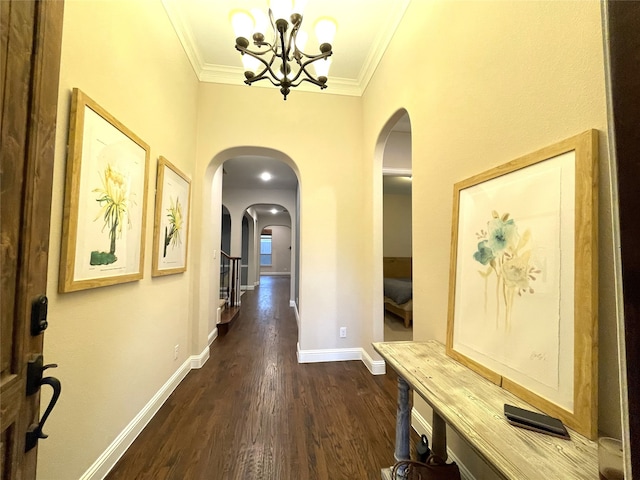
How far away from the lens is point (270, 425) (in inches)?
74.3

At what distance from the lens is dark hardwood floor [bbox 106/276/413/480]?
5.00 feet

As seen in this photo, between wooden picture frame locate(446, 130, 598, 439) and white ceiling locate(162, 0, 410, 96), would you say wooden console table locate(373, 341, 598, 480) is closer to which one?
wooden picture frame locate(446, 130, 598, 439)

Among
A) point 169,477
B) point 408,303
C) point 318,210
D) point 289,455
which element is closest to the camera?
point 169,477

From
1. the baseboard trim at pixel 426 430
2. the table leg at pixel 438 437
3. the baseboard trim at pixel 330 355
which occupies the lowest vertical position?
the baseboard trim at pixel 330 355

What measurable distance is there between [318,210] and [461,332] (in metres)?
2.03

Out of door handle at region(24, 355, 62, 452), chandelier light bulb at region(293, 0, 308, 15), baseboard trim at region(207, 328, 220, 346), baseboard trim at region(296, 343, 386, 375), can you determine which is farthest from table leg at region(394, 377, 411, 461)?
baseboard trim at region(207, 328, 220, 346)

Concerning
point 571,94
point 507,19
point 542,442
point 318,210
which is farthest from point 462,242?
point 318,210

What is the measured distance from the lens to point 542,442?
74 cm

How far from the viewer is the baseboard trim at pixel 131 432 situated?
141 cm

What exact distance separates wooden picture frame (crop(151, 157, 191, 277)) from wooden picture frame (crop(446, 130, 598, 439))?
2063mm

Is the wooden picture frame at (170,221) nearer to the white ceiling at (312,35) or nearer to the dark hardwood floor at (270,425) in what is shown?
the dark hardwood floor at (270,425)

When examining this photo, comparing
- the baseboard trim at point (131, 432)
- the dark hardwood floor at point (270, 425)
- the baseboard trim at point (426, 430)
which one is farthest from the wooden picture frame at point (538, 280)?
the baseboard trim at point (131, 432)

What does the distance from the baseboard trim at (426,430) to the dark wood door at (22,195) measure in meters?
1.72

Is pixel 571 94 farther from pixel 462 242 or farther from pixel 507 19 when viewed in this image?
pixel 462 242
